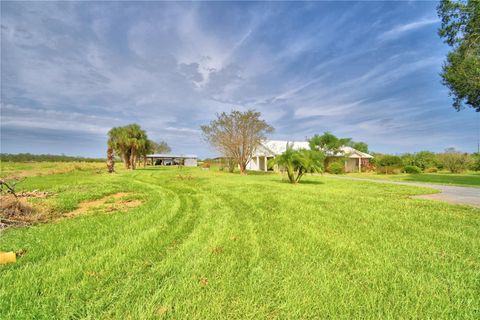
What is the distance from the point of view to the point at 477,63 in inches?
428

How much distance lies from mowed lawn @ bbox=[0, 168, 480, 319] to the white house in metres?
29.4

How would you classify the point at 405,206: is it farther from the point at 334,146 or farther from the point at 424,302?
the point at 334,146

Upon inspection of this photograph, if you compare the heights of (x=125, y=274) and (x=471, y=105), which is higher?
(x=471, y=105)

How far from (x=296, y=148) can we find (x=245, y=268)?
33.5 metres

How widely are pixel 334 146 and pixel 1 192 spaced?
36170 millimetres

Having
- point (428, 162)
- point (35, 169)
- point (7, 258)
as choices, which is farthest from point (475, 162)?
point (35, 169)

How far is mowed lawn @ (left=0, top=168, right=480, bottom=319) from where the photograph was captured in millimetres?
2191

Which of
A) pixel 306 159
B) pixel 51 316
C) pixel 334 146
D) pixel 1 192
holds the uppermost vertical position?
pixel 334 146

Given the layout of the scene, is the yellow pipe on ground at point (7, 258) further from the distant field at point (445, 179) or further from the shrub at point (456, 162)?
the shrub at point (456, 162)

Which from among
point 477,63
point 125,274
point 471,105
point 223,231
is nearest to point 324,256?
point 223,231

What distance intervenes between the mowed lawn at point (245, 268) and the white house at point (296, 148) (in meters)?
29.4

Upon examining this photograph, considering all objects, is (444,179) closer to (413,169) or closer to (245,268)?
(413,169)

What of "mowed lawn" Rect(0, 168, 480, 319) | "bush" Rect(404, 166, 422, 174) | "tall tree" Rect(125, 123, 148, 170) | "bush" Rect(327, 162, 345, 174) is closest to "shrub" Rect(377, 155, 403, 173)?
"bush" Rect(404, 166, 422, 174)

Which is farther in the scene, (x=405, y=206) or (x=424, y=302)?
(x=405, y=206)
